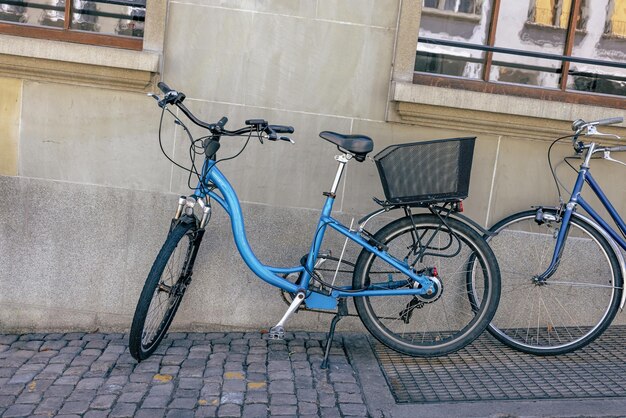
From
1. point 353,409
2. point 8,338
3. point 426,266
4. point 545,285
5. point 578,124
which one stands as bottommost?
point 8,338

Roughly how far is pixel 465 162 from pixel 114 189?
2.38m

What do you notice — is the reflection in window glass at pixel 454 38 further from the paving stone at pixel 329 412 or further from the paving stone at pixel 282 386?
the paving stone at pixel 329 412

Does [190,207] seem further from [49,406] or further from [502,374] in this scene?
[502,374]

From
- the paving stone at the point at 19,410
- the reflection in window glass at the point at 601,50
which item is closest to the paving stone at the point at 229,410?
the paving stone at the point at 19,410

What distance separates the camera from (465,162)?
4.50m

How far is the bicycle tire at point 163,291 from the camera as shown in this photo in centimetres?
432

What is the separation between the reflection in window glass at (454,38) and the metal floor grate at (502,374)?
1.94 meters

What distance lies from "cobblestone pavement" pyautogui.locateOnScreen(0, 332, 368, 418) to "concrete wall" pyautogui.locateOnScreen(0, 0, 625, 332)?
0.28 m

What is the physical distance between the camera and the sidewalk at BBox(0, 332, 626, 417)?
13.1 ft

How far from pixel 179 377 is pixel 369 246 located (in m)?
1.37

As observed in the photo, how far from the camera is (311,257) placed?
461 cm

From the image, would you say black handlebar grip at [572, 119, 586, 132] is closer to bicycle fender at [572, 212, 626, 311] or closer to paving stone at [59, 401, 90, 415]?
bicycle fender at [572, 212, 626, 311]

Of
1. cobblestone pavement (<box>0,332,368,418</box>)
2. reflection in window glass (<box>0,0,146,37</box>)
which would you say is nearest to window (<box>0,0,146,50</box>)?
reflection in window glass (<box>0,0,146,37</box>)

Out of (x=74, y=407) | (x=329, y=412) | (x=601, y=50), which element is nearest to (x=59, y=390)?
(x=74, y=407)
